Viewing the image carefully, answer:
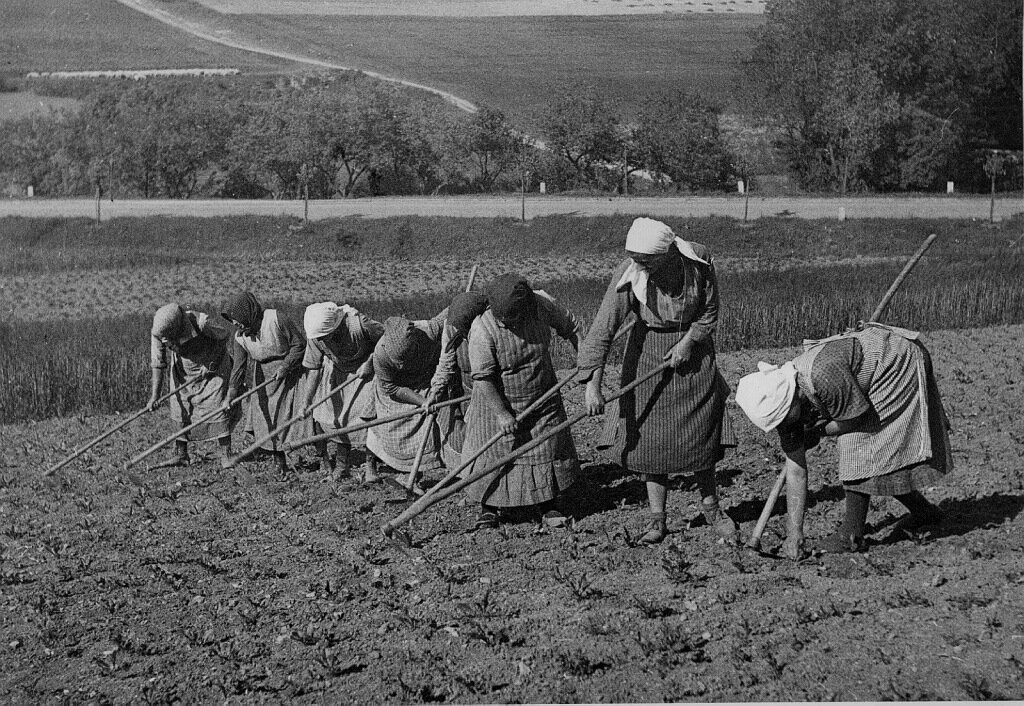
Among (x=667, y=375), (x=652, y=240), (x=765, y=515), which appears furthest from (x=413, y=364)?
(x=765, y=515)

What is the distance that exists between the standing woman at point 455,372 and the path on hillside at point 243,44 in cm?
267

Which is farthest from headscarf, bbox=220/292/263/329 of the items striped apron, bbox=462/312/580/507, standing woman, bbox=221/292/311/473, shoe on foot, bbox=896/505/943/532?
shoe on foot, bbox=896/505/943/532

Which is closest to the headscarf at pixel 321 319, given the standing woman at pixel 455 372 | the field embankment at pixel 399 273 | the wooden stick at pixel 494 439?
the standing woman at pixel 455 372

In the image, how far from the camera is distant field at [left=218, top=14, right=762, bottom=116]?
25.8 feet

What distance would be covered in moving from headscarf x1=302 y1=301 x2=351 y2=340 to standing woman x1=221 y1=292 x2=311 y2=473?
436 millimetres

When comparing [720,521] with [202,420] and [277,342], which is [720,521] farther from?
[202,420]

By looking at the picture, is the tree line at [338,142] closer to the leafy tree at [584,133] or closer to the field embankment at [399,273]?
the leafy tree at [584,133]

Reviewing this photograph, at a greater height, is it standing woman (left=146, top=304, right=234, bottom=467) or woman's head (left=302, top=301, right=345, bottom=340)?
woman's head (left=302, top=301, right=345, bottom=340)

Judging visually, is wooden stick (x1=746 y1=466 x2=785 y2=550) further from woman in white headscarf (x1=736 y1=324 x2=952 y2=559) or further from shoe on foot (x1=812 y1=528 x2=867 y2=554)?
shoe on foot (x1=812 y1=528 x2=867 y2=554)

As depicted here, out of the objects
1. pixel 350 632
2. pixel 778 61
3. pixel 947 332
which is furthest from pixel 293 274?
pixel 350 632

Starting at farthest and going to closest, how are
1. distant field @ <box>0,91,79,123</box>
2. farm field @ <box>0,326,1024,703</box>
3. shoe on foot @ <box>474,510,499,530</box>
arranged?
distant field @ <box>0,91,79,123</box>, shoe on foot @ <box>474,510,499,530</box>, farm field @ <box>0,326,1024,703</box>

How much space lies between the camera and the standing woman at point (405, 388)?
606cm

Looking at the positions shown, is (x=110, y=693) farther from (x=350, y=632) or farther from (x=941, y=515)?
(x=941, y=515)

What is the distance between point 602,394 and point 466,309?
743 mm
